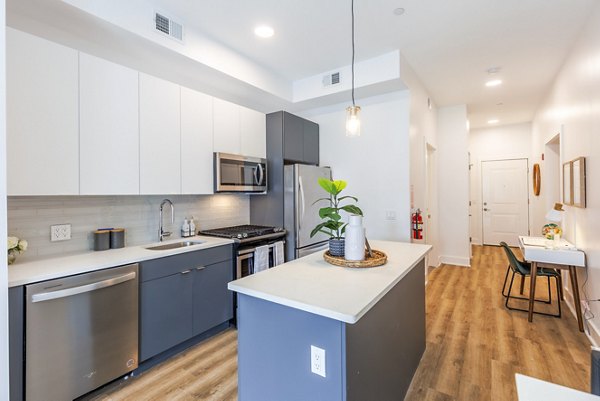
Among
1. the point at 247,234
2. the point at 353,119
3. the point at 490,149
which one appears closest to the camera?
the point at 353,119

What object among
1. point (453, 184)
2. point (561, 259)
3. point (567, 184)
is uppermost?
point (453, 184)

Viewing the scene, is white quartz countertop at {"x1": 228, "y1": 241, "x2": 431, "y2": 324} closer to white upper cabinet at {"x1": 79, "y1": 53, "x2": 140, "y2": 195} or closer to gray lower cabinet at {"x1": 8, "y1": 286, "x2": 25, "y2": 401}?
gray lower cabinet at {"x1": 8, "y1": 286, "x2": 25, "y2": 401}

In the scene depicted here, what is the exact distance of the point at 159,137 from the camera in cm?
258

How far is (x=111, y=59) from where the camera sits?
258cm

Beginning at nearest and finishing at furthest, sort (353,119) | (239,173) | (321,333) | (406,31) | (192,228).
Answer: (321,333), (353,119), (406,31), (192,228), (239,173)

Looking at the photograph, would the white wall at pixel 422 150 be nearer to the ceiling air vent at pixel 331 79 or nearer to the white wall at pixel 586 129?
the ceiling air vent at pixel 331 79

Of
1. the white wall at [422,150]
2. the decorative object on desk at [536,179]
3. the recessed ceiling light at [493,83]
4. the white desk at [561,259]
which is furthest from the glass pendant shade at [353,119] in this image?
the decorative object on desk at [536,179]

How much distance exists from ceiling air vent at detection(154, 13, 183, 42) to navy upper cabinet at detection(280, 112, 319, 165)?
4.73ft

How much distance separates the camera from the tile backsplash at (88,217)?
Answer: 6.83 ft

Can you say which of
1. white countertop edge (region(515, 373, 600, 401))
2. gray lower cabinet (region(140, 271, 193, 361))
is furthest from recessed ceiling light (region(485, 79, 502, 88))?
gray lower cabinet (region(140, 271, 193, 361))

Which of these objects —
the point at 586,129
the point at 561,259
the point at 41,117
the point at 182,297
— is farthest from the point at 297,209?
the point at 586,129

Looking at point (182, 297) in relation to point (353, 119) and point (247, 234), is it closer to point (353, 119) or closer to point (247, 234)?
point (247, 234)

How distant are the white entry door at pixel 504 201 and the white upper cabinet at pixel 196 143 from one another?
689 cm

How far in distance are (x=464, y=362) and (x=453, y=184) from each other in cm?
377
